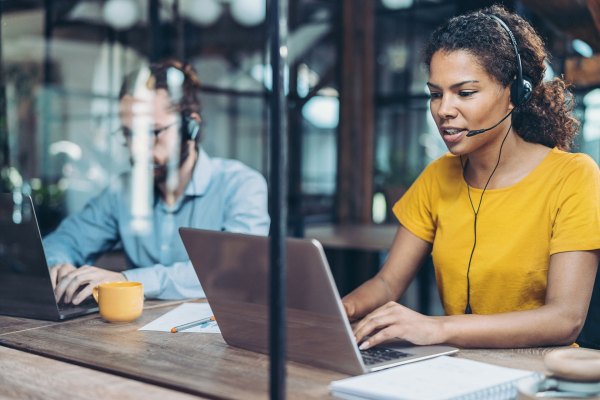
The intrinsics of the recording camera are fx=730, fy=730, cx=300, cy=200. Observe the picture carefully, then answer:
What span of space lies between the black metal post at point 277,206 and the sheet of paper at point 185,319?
0.73 meters

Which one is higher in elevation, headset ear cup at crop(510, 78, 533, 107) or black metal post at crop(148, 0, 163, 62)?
black metal post at crop(148, 0, 163, 62)

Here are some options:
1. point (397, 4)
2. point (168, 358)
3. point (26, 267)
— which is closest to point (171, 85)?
point (26, 267)

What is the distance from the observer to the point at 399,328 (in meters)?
1.38

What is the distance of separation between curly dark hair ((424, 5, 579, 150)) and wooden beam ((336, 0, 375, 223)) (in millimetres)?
5324

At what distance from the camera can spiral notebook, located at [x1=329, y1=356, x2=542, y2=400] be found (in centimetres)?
106

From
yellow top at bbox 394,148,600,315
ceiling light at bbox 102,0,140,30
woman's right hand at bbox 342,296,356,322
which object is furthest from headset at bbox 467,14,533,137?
ceiling light at bbox 102,0,140,30

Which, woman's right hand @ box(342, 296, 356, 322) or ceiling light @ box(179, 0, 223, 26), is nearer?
woman's right hand @ box(342, 296, 356, 322)

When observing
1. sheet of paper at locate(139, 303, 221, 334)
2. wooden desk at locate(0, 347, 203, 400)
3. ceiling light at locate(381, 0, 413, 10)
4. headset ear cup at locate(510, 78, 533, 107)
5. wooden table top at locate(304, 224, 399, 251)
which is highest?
ceiling light at locate(381, 0, 413, 10)

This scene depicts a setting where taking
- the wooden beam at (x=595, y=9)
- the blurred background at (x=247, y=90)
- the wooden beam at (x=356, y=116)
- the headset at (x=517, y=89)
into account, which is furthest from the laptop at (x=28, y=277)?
the wooden beam at (x=356, y=116)

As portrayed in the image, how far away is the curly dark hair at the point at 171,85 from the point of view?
99.7 inches

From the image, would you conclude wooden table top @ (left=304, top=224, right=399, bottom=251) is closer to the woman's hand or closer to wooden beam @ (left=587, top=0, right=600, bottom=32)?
wooden beam @ (left=587, top=0, right=600, bottom=32)

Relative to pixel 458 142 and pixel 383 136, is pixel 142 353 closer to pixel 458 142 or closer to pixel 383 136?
pixel 458 142

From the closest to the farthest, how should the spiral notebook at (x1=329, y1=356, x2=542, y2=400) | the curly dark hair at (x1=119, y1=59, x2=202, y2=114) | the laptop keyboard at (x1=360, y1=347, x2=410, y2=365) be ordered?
1. the spiral notebook at (x1=329, y1=356, x2=542, y2=400)
2. the laptop keyboard at (x1=360, y1=347, x2=410, y2=365)
3. the curly dark hair at (x1=119, y1=59, x2=202, y2=114)

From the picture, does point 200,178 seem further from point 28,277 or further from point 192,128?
point 28,277
